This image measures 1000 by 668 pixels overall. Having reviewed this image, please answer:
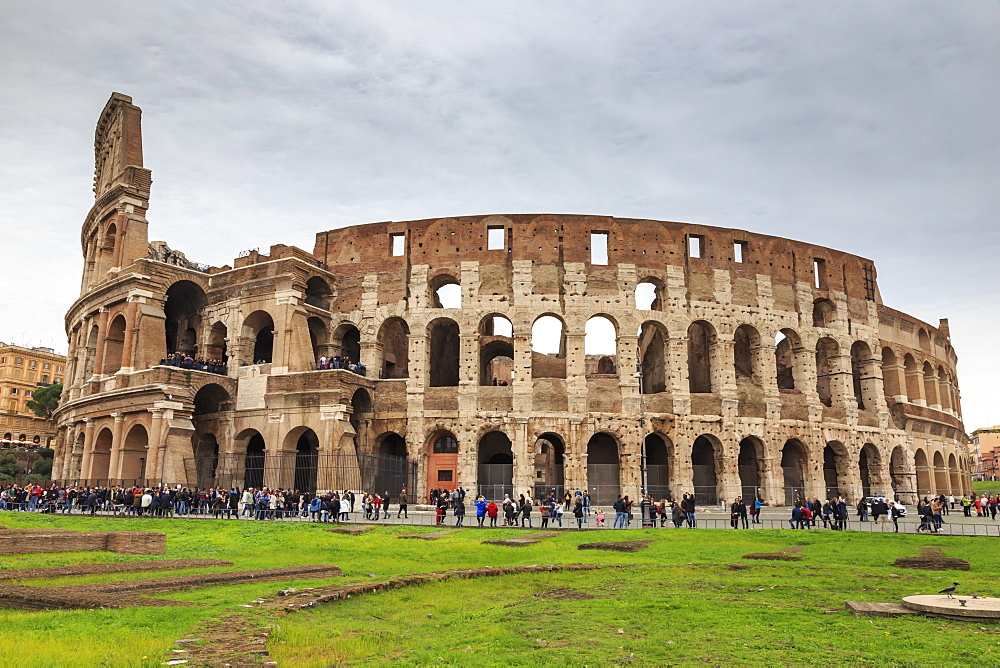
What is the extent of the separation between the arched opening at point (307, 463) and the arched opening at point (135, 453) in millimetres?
6552

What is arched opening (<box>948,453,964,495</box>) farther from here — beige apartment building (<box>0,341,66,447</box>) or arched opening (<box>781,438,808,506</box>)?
beige apartment building (<box>0,341,66,447</box>)

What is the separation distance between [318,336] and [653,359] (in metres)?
16.7

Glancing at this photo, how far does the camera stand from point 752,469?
116ft

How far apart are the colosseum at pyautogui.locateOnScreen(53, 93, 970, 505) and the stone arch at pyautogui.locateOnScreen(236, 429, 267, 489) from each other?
0.12 metres

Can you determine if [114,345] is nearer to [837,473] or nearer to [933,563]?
[933,563]

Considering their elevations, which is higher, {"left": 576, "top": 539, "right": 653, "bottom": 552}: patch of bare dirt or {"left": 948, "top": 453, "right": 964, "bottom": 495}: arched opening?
{"left": 948, "top": 453, "right": 964, "bottom": 495}: arched opening

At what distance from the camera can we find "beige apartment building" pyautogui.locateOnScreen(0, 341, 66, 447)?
79.4 metres

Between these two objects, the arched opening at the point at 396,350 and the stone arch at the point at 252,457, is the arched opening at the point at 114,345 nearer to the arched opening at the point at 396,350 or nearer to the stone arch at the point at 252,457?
the stone arch at the point at 252,457

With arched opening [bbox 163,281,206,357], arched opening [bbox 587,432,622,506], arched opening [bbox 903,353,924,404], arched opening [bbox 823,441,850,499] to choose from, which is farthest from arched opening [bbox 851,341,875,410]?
arched opening [bbox 163,281,206,357]

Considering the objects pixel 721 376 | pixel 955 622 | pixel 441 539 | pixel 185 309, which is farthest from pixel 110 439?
pixel 955 622

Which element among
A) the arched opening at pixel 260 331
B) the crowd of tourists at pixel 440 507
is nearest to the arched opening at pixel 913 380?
the crowd of tourists at pixel 440 507

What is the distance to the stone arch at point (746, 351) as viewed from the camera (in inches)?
1415

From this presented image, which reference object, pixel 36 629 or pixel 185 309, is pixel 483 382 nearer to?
pixel 185 309

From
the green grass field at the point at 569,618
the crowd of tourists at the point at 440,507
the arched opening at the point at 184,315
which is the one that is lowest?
the green grass field at the point at 569,618
